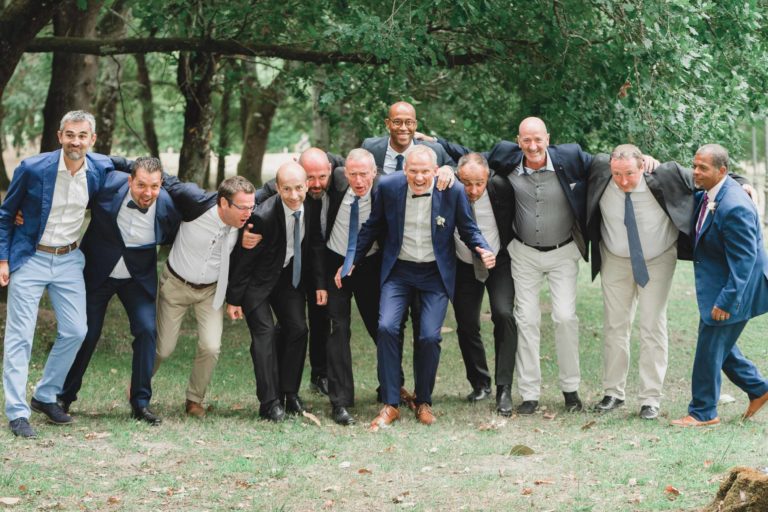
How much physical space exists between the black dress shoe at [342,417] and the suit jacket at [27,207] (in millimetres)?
2687

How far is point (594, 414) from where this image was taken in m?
8.76

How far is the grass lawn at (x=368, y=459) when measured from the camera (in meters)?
6.32

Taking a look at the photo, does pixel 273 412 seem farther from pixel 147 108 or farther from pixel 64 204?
pixel 147 108

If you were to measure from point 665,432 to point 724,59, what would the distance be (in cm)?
471

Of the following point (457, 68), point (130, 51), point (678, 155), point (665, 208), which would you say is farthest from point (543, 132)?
point (130, 51)

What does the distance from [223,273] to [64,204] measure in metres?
1.32

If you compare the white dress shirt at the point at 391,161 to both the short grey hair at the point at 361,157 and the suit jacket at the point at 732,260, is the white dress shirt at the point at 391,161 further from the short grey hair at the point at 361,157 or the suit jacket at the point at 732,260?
the suit jacket at the point at 732,260

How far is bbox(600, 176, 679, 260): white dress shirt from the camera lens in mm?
8453

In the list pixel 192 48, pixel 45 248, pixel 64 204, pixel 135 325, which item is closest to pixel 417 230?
pixel 135 325

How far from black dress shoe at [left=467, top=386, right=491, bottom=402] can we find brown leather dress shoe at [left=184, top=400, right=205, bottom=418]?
97.4 inches

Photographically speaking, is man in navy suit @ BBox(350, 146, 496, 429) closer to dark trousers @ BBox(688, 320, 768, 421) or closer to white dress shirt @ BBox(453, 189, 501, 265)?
white dress shirt @ BBox(453, 189, 501, 265)

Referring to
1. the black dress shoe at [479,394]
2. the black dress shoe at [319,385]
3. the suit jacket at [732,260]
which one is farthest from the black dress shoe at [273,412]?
the suit jacket at [732,260]

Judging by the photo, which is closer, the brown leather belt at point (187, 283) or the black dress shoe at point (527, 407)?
the brown leather belt at point (187, 283)

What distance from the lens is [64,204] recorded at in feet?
25.3
